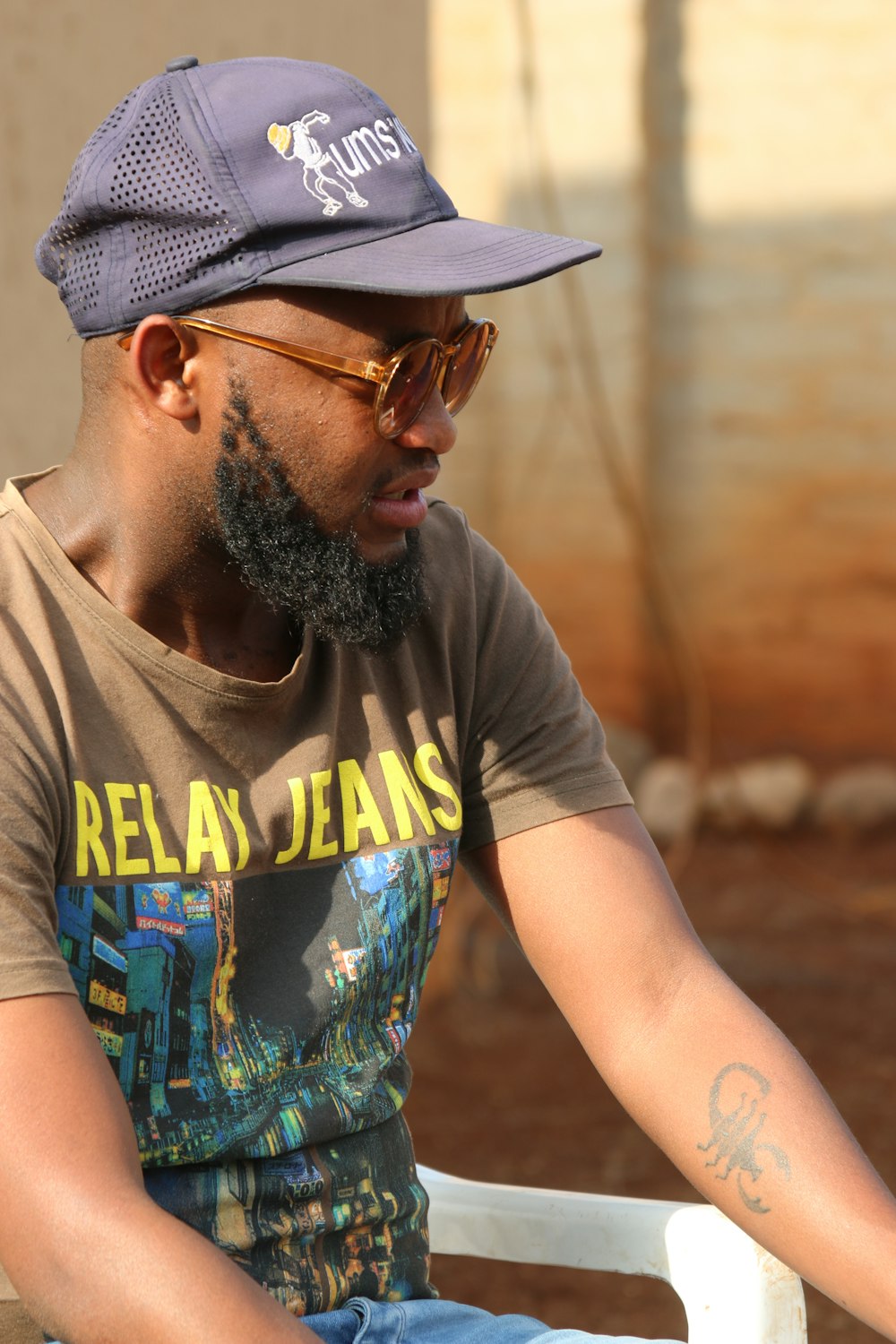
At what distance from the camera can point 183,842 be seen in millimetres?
1605

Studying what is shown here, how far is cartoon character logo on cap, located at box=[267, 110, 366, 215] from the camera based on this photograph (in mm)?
1600

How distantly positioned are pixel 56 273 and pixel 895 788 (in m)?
5.61

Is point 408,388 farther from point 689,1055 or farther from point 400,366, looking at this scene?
point 689,1055

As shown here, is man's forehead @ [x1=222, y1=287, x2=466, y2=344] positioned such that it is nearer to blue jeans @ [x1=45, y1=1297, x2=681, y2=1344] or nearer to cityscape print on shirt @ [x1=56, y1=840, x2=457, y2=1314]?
cityscape print on shirt @ [x1=56, y1=840, x2=457, y2=1314]

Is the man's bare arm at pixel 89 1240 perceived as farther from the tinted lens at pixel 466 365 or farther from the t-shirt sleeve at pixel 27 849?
the tinted lens at pixel 466 365

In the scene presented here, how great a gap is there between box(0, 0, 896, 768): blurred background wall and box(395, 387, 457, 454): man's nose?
475 cm

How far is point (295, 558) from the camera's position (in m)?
1.69

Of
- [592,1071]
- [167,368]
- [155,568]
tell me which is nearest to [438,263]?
[167,368]

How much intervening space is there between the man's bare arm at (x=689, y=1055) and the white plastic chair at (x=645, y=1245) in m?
0.10

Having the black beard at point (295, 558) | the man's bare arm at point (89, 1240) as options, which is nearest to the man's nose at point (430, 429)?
the black beard at point (295, 558)

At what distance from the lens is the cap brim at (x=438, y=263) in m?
1.57

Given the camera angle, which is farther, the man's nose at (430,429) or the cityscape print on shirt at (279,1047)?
the man's nose at (430,429)

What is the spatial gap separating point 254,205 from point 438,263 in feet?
0.60

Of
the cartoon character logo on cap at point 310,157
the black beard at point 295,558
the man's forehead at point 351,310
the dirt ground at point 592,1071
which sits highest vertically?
the cartoon character logo on cap at point 310,157
